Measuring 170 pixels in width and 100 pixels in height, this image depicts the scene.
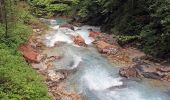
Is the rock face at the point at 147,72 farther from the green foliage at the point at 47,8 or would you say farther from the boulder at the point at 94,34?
the green foliage at the point at 47,8

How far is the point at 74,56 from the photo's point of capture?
1959 cm

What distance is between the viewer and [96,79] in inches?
656

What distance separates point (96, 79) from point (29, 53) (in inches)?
184

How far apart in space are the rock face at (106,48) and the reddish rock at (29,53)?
4113 millimetres

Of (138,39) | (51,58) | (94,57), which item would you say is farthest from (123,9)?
(51,58)

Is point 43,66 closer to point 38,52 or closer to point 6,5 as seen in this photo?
point 38,52

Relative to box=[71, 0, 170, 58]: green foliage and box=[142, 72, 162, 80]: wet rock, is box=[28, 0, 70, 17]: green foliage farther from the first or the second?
box=[142, 72, 162, 80]: wet rock

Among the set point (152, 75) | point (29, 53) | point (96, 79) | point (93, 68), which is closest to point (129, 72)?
point (152, 75)

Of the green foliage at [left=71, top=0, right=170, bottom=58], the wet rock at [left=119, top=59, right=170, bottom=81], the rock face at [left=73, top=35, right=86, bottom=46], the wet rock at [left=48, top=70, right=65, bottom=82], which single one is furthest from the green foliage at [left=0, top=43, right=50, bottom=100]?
the green foliage at [left=71, top=0, right=170, bottom=58]

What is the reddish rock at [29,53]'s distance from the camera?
60.3ft

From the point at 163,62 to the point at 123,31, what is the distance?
5.92m

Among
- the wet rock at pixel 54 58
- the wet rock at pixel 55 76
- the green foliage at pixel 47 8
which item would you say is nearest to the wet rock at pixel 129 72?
the wet rock at pixel 55 76

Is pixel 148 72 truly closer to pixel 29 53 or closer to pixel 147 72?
pixel 147 72

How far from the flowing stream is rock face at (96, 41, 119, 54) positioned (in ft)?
1.31
